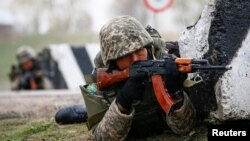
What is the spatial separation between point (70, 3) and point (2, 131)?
34967 mm

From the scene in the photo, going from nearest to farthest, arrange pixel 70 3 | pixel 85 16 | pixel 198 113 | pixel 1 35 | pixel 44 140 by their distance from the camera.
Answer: pixel 198 113 < pixel 44 140 < pixel 1 35 < pixel 70 3 < pixel 85 16

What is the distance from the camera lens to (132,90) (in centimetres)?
326

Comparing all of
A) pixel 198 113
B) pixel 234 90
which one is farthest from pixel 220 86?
pixel 198 113

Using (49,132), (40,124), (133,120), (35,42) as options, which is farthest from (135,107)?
(35,42)

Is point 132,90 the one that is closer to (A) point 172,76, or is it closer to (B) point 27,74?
(A) point 172,76

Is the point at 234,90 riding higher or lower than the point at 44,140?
higher

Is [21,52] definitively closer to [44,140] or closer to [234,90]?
[44,140]

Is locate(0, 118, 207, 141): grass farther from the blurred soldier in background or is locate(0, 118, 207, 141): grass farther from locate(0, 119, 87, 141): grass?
the blurred soldier in background

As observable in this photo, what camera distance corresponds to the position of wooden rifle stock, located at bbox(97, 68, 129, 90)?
3.49 meters

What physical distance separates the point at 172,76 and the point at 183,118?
34 centimetres

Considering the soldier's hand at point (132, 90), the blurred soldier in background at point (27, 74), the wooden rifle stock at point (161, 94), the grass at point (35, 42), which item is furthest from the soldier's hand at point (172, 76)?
the grass at point (35, 42)

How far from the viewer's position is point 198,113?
3.70 metres

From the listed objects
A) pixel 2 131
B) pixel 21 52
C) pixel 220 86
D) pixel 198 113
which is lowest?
pixel 21 52

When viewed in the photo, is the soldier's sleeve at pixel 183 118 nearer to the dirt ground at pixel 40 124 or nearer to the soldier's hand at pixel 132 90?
the dirt ground at pixel 40 124
